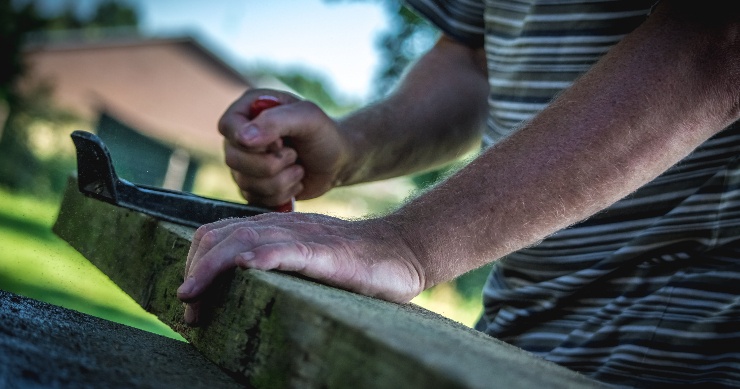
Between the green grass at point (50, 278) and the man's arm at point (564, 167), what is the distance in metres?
6.05

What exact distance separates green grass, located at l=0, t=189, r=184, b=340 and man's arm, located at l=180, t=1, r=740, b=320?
6046 mm

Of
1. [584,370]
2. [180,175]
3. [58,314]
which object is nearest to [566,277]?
[584,370]

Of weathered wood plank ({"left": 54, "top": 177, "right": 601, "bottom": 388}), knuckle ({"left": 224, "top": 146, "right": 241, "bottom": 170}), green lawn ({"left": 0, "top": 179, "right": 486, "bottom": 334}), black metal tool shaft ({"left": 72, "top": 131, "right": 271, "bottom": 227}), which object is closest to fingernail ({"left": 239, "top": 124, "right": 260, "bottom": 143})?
knuckle ({"left": 224, "top": 146, "right": 241, "bottom": 170})

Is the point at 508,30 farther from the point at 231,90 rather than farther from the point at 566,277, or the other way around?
the point at 231,90

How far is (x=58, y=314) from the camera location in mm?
1391

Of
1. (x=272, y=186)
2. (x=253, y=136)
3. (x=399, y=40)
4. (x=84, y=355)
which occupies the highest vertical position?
(x=399, y=40)

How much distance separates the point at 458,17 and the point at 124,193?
1491mm

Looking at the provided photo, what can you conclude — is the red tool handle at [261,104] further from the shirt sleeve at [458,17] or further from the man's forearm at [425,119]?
the shirt sleeve at [458,17]

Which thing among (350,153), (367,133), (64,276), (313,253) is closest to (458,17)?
(367,133)

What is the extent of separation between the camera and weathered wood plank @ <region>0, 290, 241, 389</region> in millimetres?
929

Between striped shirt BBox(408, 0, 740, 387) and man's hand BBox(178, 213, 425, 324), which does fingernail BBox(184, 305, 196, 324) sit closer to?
man's hand BBox(178, 213, 425, 324)

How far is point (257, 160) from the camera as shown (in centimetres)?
212

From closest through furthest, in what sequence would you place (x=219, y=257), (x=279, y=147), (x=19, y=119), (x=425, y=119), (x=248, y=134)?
(x=219, y=257), (x=248, y=134), (x=279, y=147), (x=425, y=119), (x=19, y=119)

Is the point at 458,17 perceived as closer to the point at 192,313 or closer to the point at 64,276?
the point at 192,313
